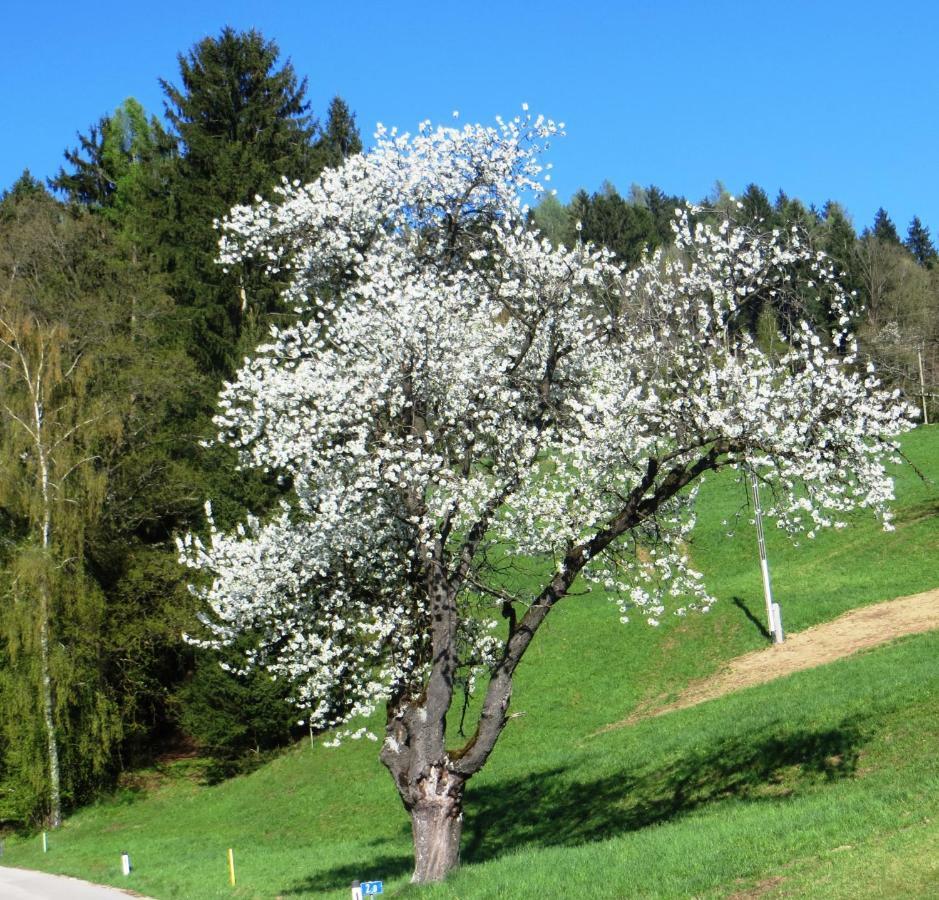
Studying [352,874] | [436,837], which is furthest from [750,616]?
[436,837]

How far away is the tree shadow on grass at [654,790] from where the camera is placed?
61.3 feet

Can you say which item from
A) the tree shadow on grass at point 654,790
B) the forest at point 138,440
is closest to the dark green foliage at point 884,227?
the forest at point 138,440

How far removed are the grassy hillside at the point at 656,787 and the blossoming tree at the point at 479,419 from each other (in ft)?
11.2

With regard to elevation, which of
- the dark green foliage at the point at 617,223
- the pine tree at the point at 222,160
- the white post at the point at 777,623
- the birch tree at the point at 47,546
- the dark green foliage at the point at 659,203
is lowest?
the white post at the point at 777,623

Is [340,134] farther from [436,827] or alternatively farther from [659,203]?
[659,203]

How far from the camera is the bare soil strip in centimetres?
2800

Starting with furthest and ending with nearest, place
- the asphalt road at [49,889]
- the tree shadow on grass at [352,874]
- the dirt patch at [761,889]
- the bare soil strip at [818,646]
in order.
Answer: the bare soil strip at [818,646] → the asphalt road at [49,889] → the tree shadow on grass at [352,874] → the dirt patch at [761,889]

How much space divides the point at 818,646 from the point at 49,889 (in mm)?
19965

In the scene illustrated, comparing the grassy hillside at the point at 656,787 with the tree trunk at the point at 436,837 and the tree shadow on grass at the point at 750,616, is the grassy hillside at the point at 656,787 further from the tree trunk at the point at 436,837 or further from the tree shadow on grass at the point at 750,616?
the tree trunk at the point at 436,837

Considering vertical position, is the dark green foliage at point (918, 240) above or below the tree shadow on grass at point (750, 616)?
above

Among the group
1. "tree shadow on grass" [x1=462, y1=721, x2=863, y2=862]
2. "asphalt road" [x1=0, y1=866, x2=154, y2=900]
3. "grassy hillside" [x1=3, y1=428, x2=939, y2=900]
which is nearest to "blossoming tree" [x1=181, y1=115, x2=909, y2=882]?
"grassy hillside" [x1=3, y1=428, x2=939, y2=900]

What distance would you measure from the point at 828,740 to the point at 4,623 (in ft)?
88.2

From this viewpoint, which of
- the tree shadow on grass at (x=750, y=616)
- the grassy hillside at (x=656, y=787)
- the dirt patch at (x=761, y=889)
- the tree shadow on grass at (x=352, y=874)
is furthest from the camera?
the tree shadow on grass at (x=750, y=616)

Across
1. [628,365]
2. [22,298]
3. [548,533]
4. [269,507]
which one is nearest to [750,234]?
[628,365]
